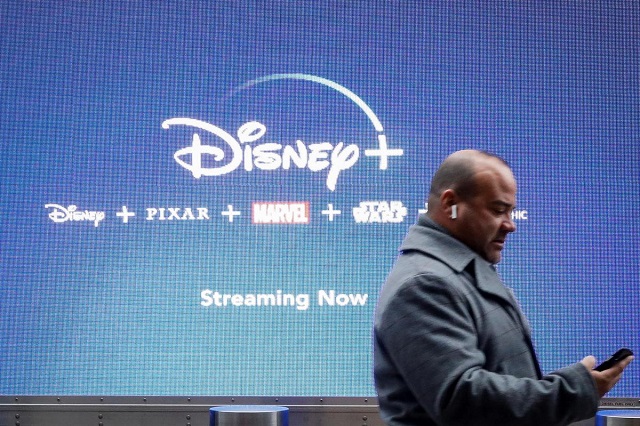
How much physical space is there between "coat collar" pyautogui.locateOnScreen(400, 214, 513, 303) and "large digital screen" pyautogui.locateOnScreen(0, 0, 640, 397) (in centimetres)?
191

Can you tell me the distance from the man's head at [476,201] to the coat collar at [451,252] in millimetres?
28

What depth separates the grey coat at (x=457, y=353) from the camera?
6.00 feet

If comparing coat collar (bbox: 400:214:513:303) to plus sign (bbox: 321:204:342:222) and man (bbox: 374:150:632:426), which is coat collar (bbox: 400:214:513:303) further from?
plus sign (bbox: 321:204:342:222)

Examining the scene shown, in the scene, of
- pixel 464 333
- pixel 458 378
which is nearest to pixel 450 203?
pixel 464 333

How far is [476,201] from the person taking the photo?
2.12 metres

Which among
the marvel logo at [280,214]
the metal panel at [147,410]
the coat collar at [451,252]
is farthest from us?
the marvel logo at [280,214]

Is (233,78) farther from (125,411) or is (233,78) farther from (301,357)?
(125,411)

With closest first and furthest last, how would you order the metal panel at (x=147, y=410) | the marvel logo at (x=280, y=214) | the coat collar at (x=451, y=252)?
the coat collar at (x=451, y=252) < the metal panel at (x=147, y=410) < the marvel logo at (x=280, y=214)

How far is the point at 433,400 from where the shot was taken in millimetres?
1844

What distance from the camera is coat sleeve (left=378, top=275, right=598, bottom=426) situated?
1821mm

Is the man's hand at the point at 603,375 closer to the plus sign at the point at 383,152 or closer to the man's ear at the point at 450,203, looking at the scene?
the man's ear at the point at 450,203

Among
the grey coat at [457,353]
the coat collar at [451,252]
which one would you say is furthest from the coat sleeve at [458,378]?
the coat collar at [451,252]

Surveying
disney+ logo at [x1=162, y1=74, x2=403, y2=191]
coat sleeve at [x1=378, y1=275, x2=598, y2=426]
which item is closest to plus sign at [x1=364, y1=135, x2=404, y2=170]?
disney+ logo at [x1=162, y1=74, x2=403, y2=191]

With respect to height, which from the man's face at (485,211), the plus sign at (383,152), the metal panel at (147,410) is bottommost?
the metal panel at (147,410)
